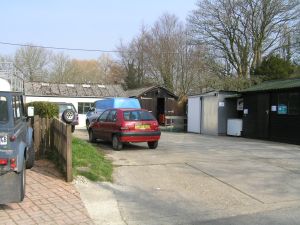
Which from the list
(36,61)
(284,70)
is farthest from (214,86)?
(36,61)

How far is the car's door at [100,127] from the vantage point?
16828 mm

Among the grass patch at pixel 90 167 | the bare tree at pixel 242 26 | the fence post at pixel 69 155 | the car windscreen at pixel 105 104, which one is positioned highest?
the bare tree at pixel 242 26

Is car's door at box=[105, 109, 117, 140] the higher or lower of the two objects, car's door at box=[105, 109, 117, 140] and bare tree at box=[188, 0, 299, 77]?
the lower

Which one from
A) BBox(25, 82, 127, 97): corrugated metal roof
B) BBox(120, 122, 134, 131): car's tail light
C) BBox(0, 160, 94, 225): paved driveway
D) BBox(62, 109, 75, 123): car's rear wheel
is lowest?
BBox(0, 160, 94, 225): paved driveway

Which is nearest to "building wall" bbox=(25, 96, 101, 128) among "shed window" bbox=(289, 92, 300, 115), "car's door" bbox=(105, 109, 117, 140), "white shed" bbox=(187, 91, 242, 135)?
"white shed" bbox=(187, 91, 242, 135)

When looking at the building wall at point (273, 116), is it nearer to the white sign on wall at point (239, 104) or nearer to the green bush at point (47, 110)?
the white sign on wall at point (239, 104)

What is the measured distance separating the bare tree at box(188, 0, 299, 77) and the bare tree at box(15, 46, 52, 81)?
23530mm

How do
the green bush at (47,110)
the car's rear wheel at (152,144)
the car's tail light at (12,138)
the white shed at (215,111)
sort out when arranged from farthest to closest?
the white shed at (215,111), the car's rear wheel at (152,144), the green bush at (47,110), the car's tail light at (12,138)

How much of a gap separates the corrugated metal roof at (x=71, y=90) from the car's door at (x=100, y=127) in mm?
24445

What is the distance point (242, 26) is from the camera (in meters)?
38.2

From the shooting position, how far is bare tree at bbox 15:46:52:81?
54.2 meters

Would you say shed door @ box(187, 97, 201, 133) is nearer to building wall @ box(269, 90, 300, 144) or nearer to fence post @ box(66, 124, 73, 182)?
building wall @ box(269, 90, 300, 144)

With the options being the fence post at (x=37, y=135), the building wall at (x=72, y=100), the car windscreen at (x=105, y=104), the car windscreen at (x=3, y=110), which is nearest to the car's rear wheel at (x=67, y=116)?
the fence post at (x=37, y=135)

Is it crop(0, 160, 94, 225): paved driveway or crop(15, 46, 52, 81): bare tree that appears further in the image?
crop(15, 46, 52, 81): bare tree
